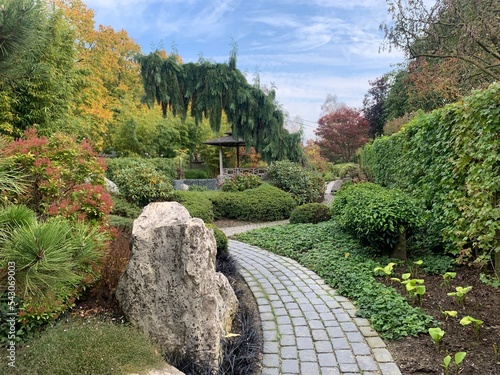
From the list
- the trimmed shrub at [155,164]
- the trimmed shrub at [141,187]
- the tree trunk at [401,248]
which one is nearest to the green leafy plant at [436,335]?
the tree trunk at [401,248]

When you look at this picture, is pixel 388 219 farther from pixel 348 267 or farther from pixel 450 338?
pixel 450 338

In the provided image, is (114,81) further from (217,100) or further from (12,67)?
(12,67)

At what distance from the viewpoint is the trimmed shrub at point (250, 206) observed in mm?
9938

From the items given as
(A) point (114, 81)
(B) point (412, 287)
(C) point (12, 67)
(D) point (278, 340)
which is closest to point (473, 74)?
(B) point (412, 287)

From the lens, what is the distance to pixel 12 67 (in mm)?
2842

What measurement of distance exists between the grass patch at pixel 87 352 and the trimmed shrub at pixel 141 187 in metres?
6.45

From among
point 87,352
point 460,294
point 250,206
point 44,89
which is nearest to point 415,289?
point 460,294

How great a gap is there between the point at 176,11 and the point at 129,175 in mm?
4571

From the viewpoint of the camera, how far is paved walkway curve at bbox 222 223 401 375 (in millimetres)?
2428

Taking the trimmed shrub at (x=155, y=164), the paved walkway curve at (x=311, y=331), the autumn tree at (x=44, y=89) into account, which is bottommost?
the paved walkway curve at (x=311, y=331)

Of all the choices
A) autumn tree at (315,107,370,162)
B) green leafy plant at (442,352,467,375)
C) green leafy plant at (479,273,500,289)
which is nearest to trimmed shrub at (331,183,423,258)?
green leafy plant at (479,273,500,289)

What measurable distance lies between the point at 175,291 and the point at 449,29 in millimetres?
7869

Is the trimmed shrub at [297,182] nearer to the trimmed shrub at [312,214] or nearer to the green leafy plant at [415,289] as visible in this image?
Answer: the trimmed shrub at [312,214]

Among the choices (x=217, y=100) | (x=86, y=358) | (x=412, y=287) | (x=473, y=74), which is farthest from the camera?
(x=217, y=100)
